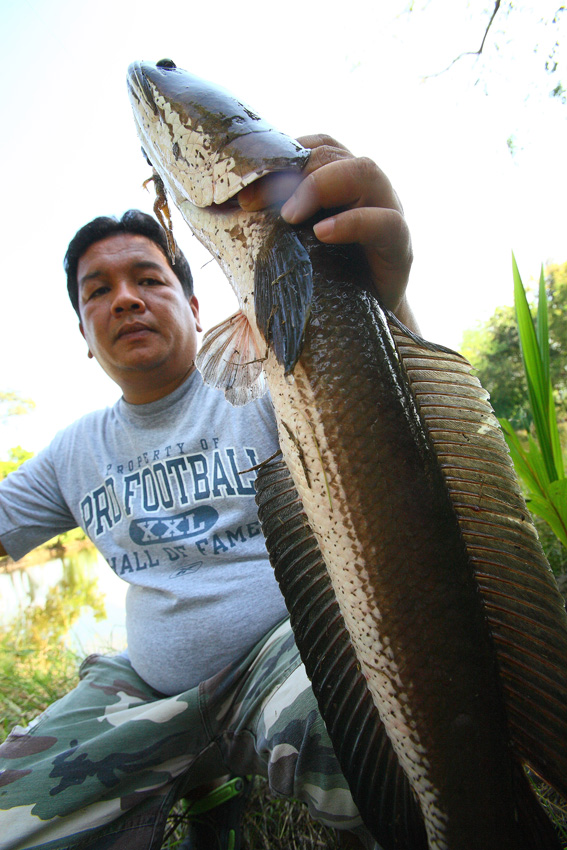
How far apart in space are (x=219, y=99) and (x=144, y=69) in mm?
420

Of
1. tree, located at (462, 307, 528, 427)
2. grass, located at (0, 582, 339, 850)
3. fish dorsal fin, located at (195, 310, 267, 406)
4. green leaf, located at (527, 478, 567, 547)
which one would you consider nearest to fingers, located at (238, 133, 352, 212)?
fish dorsal fin, located at (195, 310, 267, 406)

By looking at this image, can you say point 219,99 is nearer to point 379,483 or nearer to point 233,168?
point 233,168

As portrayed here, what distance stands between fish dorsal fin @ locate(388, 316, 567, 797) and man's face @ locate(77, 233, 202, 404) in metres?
1.52

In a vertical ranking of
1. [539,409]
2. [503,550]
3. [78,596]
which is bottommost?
[78,596]

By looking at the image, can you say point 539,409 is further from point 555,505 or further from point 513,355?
point 513,355

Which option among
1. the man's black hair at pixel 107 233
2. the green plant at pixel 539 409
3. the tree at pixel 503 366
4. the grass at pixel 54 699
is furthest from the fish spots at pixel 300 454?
the tree at pixel 503 366

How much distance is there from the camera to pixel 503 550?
1.01m

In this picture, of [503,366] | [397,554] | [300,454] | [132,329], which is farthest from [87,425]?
[503,366]

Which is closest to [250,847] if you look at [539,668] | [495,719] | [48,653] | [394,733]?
[394,733]

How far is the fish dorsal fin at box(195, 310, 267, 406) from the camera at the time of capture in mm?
1458

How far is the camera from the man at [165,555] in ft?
4.13

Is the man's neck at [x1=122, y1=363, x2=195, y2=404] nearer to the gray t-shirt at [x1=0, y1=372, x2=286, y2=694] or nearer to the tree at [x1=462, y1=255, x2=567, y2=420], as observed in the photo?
the gray t-shirt at [x1=0, y1=372, x2=286, y2=694]

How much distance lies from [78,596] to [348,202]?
34.0 feet

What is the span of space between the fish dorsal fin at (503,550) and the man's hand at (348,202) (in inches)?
9.0
